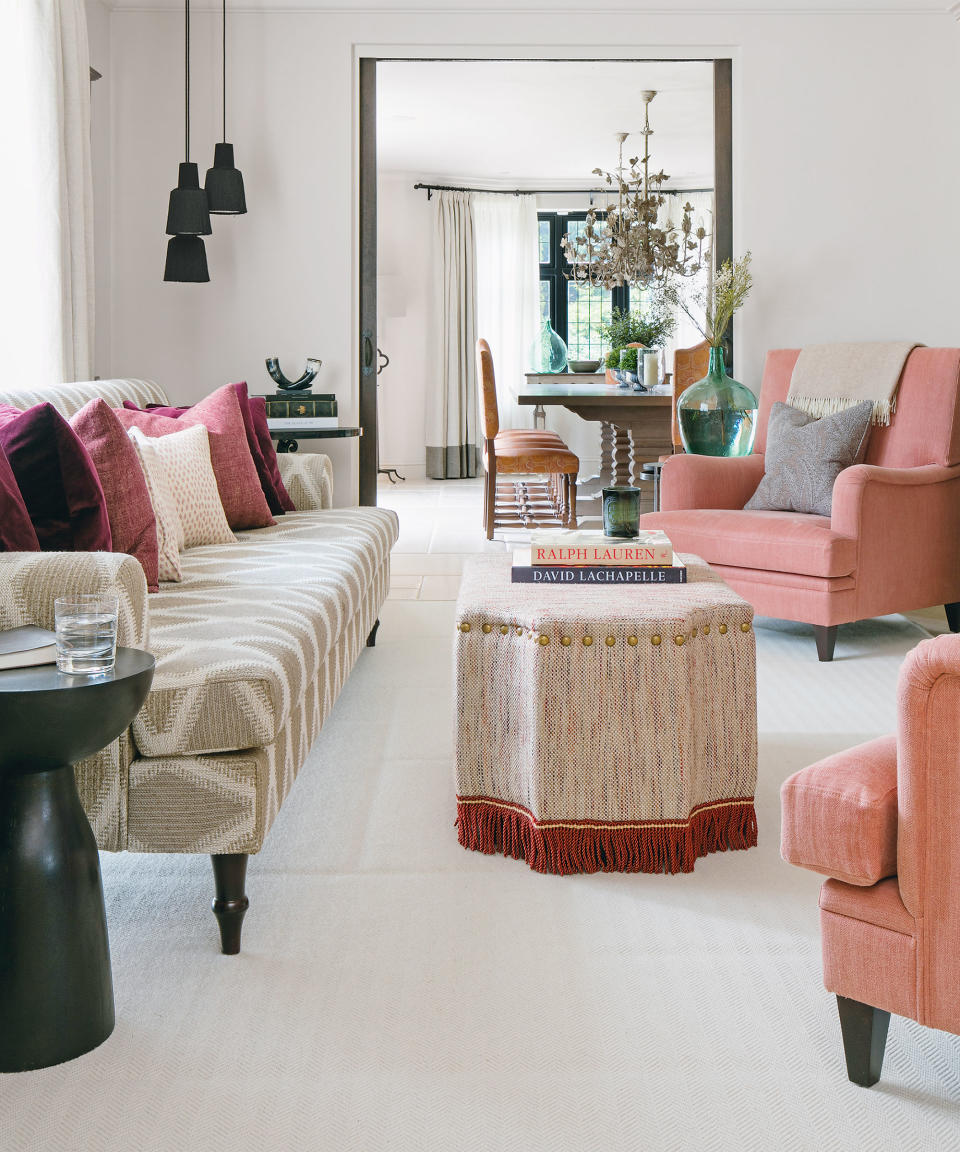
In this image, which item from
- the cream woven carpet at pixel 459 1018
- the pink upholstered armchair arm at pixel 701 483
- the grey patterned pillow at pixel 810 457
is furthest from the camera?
the pink upholstered armchair arm at pixel 701 483

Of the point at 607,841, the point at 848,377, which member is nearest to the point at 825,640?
the point at 848,377

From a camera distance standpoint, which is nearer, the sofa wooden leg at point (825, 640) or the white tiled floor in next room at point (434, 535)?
the sofa wooden leg at point (825, 640)

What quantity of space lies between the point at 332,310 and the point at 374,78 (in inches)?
39.8

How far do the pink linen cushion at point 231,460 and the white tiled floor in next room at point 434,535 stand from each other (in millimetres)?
1478

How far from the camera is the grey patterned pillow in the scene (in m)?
3.99

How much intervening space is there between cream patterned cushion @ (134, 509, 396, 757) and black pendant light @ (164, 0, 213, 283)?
6.04 ft

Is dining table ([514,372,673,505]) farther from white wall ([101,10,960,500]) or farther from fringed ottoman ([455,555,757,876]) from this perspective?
fringed ottoman ([455,555,757,876])

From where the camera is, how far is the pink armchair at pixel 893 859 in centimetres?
127

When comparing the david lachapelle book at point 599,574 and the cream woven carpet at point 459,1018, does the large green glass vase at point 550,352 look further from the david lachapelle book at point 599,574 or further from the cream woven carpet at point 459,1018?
the cream woven carpet at point 459,1018

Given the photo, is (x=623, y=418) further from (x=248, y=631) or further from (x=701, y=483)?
(x=248, y=631)

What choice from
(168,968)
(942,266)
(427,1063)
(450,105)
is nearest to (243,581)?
(168,968)

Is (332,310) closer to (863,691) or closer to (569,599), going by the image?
(863,691)

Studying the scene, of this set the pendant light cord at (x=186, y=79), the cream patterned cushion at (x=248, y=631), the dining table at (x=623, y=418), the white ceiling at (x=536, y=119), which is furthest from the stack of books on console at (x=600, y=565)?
the white ceiling at (x=536, y=119)

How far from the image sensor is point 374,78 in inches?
198
